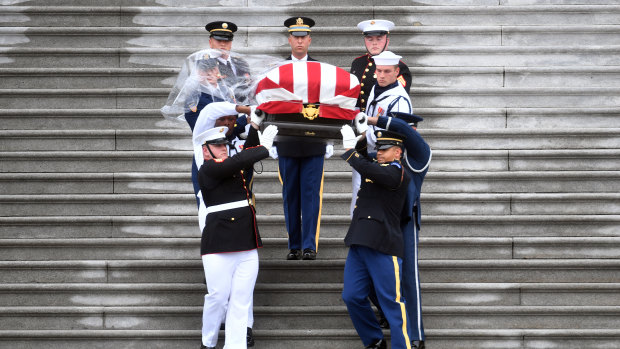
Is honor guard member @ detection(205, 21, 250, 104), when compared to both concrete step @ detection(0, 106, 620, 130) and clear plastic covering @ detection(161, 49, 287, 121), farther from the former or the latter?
concrete step @ detection(0, 106, 620, 130)

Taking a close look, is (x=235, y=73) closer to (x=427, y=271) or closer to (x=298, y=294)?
(x=298, y=294)

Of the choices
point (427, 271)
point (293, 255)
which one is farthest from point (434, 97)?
point (293, 255)

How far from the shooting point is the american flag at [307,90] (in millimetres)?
6637

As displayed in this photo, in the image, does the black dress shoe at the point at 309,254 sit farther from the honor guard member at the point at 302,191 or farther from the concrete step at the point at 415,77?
the concrete step at the point at 415,77

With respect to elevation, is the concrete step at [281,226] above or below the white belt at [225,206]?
below

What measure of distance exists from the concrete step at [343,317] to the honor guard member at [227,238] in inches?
30.2

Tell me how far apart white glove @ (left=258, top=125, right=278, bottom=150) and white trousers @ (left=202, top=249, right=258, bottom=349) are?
851 millimetres

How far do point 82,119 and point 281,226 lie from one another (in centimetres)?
258

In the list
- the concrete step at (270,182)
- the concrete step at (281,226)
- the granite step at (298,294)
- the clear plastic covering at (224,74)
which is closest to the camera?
the clear plastic covering at (224,74)

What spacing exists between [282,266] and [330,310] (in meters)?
0.59

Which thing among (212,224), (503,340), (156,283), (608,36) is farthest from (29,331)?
(608,36)

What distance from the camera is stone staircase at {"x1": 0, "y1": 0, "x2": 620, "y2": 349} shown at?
7793 mm

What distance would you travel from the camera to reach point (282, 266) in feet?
26.1

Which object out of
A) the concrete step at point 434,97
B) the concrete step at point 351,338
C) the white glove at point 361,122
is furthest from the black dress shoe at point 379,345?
the concrete step at point 434,97
